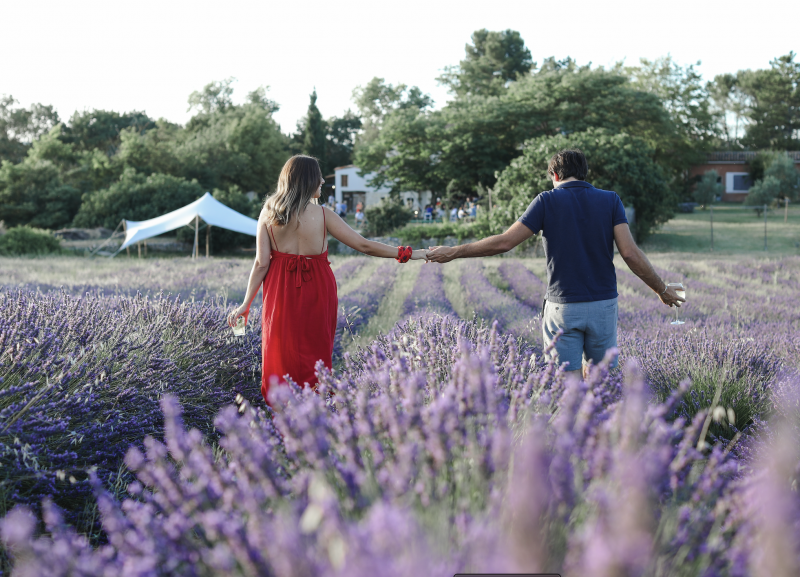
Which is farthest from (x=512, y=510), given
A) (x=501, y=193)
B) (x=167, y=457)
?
(x=501, y=193)

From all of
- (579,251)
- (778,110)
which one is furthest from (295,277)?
(778,110)

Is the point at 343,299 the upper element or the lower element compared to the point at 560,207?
lower

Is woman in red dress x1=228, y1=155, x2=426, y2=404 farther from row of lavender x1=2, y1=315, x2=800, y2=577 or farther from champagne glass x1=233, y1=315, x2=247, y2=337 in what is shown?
row of lavender x1=2, y1=315, x2=800, y2=577

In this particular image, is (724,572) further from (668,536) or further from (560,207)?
(560,207)

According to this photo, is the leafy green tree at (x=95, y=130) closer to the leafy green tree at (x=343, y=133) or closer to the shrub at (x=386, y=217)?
the leafy green tree at (x=343, y=133)

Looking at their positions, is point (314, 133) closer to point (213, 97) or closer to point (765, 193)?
point (213, 97)

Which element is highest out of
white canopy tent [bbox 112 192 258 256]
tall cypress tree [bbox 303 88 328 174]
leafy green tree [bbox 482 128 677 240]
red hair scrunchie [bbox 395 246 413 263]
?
tall cypress tree [bbox 303 88 328 174]

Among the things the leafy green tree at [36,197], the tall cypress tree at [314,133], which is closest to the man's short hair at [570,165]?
the leafy green tree at [36,197]

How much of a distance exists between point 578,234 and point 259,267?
1.75 m

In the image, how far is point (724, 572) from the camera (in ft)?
3.88

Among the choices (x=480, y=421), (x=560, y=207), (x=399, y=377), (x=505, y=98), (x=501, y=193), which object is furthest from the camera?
(x=505, y=98)

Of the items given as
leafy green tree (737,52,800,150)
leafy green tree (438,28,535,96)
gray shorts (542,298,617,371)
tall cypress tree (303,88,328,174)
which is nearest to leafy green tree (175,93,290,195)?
tall cypress tree (303,88,328,174)

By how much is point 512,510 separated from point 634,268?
83.8 inches

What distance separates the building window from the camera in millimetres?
36844
